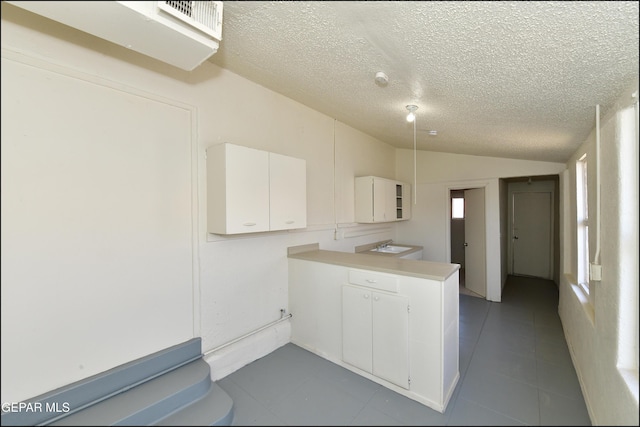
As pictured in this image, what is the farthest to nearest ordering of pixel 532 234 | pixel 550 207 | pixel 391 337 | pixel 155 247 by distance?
pixel 532 234, pixel 550 207, pixel 391 337, pixel 155 247

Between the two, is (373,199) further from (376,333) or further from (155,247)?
(155,247)

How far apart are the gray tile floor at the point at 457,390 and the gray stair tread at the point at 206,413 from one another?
0.10m

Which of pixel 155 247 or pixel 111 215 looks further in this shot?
pixel 155 247

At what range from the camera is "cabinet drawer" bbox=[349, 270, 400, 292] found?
2.02 meters

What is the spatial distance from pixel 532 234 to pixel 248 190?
19.6 feet

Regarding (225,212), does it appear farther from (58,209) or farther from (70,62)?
(70,62)

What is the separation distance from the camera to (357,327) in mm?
2223

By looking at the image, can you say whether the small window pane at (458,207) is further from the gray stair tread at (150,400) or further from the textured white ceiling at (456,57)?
the gray stair tread at (150,400)

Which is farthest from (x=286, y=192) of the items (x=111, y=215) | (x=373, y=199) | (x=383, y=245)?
(x=383, y=245)

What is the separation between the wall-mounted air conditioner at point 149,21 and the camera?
1.19 meters

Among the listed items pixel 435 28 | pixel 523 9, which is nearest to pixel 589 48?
pixel 523 9

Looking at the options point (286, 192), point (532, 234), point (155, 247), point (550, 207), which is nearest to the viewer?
point (155, 247)

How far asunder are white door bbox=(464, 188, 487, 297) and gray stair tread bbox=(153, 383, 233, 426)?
4.04 meters

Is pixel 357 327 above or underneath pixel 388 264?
underneath
